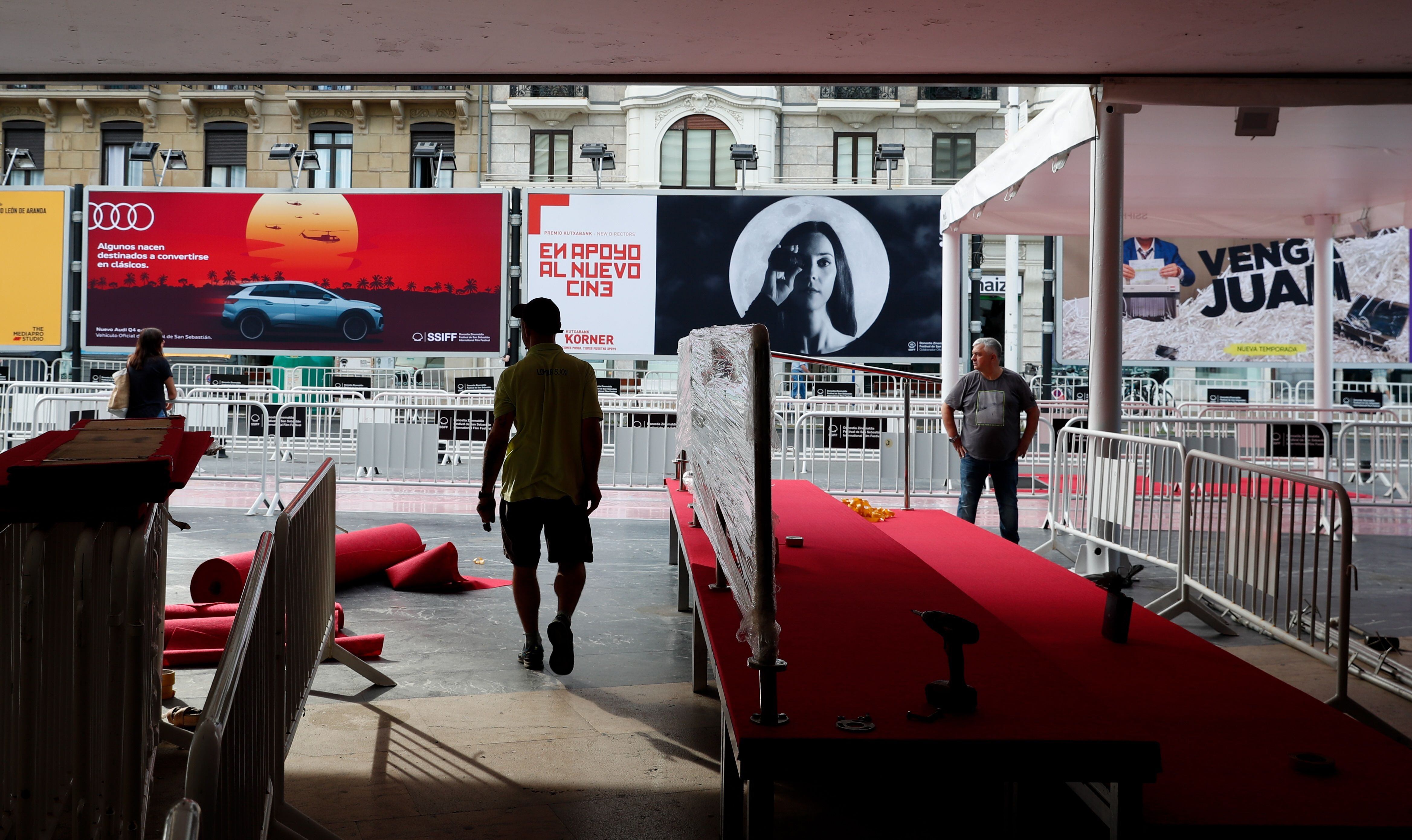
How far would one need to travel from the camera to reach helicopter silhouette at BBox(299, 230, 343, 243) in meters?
19.3

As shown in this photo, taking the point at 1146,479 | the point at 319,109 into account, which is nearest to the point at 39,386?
the point at 1146,479

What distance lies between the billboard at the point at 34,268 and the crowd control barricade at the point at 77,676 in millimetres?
19081

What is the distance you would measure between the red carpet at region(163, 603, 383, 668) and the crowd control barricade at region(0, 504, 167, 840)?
2634mm

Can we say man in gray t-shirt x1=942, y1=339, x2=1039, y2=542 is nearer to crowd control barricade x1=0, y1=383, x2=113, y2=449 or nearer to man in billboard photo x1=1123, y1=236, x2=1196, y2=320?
crowd control barricade x1=0, y1=383, x2=113, y2=449

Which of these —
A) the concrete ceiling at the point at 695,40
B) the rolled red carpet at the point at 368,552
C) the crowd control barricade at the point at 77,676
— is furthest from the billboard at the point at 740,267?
the crowd control barricade at the point at 77,676

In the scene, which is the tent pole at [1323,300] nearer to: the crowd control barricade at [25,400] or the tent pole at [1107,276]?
the tent pole at [1107,276]

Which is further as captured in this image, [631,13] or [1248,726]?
[631,13]

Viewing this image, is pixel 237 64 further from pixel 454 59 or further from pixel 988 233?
pixel 988 233

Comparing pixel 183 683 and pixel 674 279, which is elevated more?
pixel 674 279

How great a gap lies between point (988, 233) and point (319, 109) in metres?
29.3

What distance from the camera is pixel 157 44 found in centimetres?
695

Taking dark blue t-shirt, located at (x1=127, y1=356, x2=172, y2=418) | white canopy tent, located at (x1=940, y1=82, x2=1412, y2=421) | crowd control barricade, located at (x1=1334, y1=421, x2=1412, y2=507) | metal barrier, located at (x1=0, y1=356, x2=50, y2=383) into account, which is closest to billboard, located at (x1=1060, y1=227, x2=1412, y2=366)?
crowd control barricade, located at (x1=1334, y1=421, x2=1412, y2=507)

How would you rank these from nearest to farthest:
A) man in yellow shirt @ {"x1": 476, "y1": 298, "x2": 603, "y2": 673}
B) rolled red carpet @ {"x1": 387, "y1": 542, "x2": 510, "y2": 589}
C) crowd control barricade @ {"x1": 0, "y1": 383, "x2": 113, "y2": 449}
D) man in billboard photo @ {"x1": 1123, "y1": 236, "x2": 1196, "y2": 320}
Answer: man in yellow shirt @ {"x1": 476, "y1": 298, "x2": 603, "y2": 673} → rolled red carpet @ {"x1": 387, "y1": 542, "x2": 510, "y2": 589} → crowd control barricade @ {"x1": 0, "y1": 383, "x2": 113, "y2": 449} → man in billboard photo @ {"x1": 1123, "y1": 236, "x2": 1196, "y2": 320}

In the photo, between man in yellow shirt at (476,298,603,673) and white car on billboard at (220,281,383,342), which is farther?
white car on billboard at (220,281,383,342)
